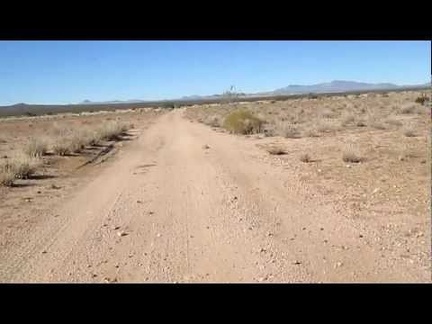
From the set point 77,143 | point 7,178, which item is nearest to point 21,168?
point 7,178

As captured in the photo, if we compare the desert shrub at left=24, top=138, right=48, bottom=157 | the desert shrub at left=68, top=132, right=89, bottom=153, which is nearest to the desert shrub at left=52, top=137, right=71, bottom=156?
the desert shrub at left=68, top=132, right=89, bottom=153

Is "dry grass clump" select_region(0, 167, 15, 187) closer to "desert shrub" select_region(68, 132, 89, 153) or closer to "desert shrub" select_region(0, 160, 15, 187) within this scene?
"desert shrub" select_region(0, 160, 15, 187)

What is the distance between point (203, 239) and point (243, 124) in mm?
22648

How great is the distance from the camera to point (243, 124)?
1187 inches

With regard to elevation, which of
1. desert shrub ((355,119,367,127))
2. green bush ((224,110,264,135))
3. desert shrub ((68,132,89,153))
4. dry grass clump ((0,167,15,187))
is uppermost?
dry grass clump ((0,167,15,187))

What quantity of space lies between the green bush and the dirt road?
1638 centimetres

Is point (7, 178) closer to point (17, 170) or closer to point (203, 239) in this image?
point (17, 170)

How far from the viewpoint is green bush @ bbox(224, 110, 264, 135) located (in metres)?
29.6

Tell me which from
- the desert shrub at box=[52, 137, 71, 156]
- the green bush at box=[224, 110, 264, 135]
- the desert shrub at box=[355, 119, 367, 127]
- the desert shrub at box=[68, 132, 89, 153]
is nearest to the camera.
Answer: the desert shrub at box=[52, 137, 71, 156]

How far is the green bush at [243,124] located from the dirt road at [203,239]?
16.4 m

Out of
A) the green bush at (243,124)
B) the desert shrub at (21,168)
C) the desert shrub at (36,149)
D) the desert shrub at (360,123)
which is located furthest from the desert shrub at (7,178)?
the desert shrub at (360,123)
